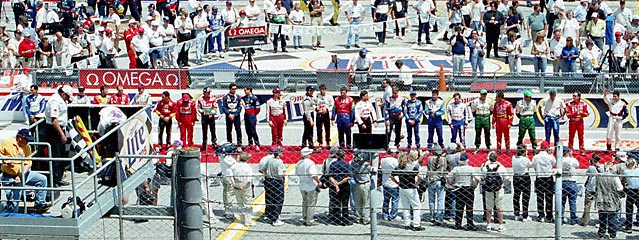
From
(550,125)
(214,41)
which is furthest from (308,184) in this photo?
(214,41)

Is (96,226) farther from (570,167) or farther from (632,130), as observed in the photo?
(632,130)

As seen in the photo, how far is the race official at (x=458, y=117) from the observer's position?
83.2ft

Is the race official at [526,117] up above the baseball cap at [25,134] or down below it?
below

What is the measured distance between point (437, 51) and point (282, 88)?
8980mm

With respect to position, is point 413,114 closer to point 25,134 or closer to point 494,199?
point 494,199

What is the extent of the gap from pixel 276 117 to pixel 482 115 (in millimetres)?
4633

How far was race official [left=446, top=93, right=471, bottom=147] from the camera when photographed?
25359 mm

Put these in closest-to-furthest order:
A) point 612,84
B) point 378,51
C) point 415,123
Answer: point 415,123
point 612,84
point 378,51

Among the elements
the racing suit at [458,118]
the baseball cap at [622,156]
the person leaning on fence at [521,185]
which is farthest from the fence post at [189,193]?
the racing suit at [458,118]

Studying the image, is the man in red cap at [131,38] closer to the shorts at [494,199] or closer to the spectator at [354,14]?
the spectator at [354,14]

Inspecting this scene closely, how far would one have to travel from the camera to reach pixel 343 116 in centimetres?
2547

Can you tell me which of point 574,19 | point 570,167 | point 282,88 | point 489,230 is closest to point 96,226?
point 489,230

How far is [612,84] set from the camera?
2728 centimetres

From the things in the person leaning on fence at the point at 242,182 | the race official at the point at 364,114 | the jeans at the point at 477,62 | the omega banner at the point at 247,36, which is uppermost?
the omega banner at the point at 247,36
